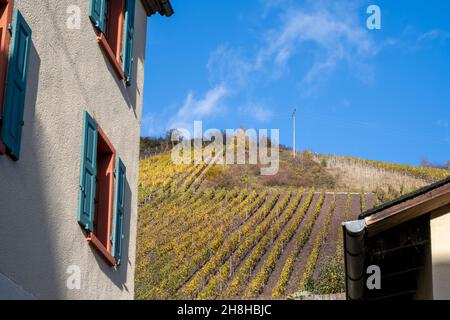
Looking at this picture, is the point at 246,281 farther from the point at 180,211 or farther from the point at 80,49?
the point at 80,49

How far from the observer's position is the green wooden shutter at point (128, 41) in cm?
977

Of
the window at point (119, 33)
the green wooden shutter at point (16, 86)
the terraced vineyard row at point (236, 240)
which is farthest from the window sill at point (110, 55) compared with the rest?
the terraced vineyard row at point (236, 240)

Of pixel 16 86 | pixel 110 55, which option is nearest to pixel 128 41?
pixel 110 55

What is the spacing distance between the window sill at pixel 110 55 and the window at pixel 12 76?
7.35 ft

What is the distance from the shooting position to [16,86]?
20.6 ft

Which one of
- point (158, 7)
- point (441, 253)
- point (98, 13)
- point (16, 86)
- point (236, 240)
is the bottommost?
point (441, 253)

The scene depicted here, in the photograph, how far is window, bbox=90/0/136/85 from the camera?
31.1 ft

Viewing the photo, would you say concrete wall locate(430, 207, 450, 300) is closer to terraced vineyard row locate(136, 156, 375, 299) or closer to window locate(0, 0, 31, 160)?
Result: window locate(0, 0, 31, 160)

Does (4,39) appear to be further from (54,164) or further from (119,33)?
(119,33)

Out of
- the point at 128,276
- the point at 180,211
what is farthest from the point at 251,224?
the point at 128,276

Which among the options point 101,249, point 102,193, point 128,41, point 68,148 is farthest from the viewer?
point 128,41

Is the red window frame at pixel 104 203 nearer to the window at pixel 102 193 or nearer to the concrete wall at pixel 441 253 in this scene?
the window at pixel 102 193

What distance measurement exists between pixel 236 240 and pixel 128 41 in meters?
24.6

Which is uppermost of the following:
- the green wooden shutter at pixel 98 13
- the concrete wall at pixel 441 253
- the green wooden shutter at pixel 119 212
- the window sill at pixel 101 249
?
A: the green wooden shutter at pixel 98 13
